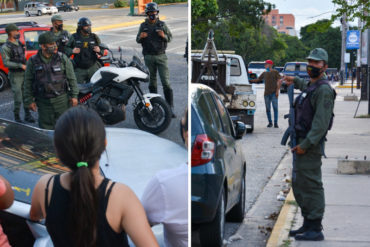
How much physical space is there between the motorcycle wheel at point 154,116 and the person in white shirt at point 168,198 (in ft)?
10.1

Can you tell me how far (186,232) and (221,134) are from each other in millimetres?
2466

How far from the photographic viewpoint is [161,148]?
4.24 metres

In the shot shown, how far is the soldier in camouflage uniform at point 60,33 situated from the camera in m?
5.08

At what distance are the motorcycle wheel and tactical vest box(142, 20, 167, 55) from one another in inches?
38.3

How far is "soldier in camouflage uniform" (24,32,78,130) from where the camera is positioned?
15.4 feet

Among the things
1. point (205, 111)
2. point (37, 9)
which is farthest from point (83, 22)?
point (205, 111)

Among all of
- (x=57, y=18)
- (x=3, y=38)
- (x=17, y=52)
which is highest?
(x=57, y=18)

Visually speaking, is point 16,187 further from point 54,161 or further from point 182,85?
point 182,85

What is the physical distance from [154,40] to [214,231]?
1.30m

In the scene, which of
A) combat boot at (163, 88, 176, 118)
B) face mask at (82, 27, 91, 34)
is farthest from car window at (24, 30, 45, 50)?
combat boot at (163, 88, 176, 118)

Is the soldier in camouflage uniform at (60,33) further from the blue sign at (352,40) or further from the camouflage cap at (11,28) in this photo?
the blue sign at (352,40)

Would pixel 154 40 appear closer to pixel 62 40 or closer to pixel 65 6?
pixel 65 6

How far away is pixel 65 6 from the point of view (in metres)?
4.86

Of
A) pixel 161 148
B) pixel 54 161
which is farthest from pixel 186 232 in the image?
pixel 161 148
